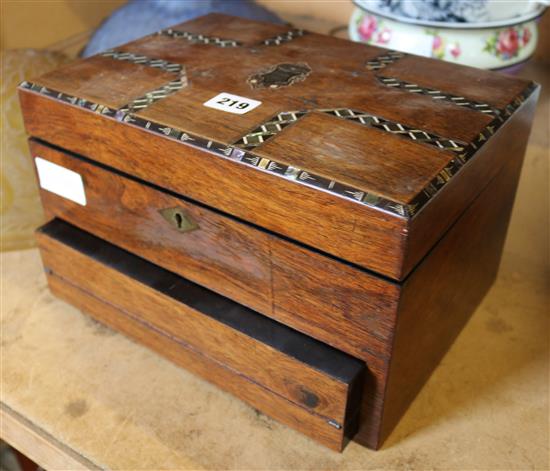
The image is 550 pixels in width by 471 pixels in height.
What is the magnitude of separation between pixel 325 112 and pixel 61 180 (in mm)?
318

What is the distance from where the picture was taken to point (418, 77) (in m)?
0.75

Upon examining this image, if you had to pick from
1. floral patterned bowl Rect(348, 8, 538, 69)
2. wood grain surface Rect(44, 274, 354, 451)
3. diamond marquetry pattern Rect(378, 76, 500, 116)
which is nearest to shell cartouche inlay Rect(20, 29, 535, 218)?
diamond marquetry pattern Rect(378, 76, 500, 116)

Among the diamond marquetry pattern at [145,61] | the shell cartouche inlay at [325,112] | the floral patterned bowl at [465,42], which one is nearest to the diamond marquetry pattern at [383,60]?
the shell cartouche inlay at [325,112]

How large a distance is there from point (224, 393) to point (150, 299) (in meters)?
0.13

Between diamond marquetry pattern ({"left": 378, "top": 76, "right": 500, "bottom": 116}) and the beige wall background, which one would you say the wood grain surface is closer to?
diamond marquetry pattern ({"left": 378, "top": 76, "right": 500, "bottom": 116})

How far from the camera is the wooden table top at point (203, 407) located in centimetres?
68

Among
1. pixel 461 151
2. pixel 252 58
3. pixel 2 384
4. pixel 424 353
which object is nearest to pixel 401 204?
pixel 461 151

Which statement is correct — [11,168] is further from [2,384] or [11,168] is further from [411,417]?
[411,417]

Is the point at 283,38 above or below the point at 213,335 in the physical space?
above

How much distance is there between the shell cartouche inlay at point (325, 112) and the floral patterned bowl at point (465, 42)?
105mm

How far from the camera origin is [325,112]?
674 millimetres

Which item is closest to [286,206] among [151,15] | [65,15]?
[151,15]

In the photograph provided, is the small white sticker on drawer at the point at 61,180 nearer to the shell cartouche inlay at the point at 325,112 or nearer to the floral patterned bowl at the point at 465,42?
the shell cartouche inlay at the point at 325,112

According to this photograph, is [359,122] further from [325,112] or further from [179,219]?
[179,219]
